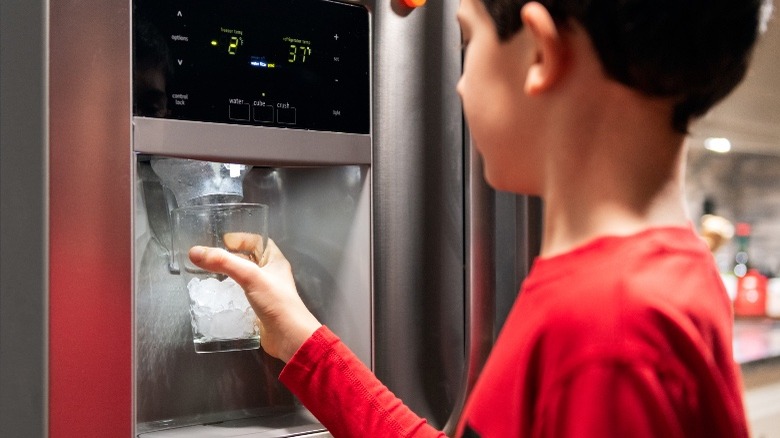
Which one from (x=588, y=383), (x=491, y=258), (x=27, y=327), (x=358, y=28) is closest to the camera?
(x=588, y=383)

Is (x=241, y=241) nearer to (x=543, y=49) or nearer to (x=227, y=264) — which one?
(x=227, y=264)

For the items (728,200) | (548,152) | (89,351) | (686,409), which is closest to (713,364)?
(686,409)

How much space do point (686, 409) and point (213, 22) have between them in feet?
2.05

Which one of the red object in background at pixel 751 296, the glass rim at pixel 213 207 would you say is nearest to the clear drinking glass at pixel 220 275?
the glass rim at pixel 213 207

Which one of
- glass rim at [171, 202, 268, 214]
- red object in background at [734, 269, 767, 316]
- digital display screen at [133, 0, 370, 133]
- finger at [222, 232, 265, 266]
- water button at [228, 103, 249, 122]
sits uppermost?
digital display screen at [133, 0, 370, 133]

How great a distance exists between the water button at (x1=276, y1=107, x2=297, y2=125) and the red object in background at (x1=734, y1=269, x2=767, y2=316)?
1927 mm

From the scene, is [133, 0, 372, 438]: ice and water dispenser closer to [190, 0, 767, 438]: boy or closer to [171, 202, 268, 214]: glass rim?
[171, 202, 268, 214]: glass rim

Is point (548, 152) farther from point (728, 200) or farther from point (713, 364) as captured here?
point (728, 200)

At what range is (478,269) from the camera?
43.3 inches

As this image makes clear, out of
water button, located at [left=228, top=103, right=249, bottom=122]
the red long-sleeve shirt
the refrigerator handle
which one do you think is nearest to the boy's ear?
the red long-sleeve shirt

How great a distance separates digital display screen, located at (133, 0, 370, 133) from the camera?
844 mm

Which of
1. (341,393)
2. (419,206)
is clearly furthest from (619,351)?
(419,206)

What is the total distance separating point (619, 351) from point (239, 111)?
1.80ft

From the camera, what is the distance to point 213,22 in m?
0.88
